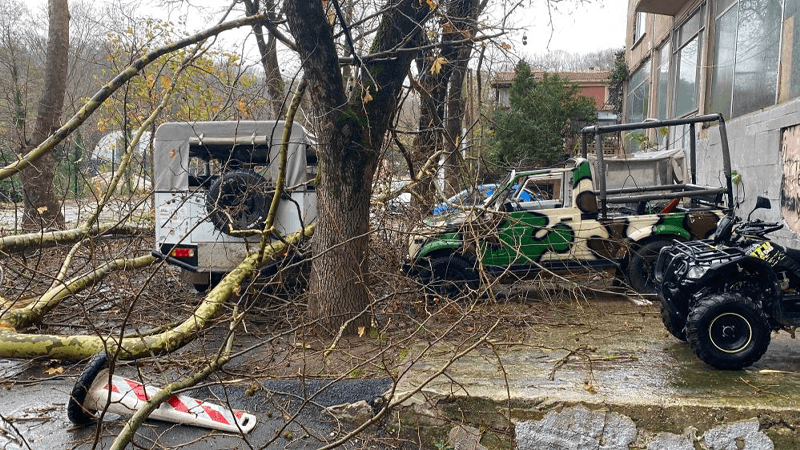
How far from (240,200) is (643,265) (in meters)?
5.01

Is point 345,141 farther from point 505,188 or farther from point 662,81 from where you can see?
point 662,81

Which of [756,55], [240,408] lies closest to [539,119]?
[756,55]

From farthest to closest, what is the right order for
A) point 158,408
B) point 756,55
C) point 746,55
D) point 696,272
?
point 746,55, point 756,55, point 696,272, point 158,408

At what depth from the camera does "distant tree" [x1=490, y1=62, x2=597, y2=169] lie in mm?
19688

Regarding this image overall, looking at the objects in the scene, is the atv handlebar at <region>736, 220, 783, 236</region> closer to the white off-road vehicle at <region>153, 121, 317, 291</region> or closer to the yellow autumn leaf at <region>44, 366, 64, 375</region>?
the white off-road vehicle at <region>153, 121, 317, 291</region>

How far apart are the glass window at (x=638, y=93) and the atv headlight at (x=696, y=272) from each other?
54.2 ft

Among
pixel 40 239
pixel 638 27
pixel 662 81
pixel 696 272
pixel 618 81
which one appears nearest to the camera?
pixel 696 272

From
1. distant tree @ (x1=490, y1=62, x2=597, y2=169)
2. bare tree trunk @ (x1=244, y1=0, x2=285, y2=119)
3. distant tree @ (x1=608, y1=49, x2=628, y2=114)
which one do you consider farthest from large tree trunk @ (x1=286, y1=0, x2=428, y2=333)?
distant tree @ (x1=608, y1=49, x2=628, y2=114)

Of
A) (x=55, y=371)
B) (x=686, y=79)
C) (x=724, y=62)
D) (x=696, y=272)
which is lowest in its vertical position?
(x=55, y=371)

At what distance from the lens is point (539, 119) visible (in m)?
20.5

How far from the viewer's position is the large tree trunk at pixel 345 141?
5473 millimetres

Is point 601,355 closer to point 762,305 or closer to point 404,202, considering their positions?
point 762,305

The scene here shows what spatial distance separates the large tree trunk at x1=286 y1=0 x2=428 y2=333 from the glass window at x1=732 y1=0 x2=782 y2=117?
6.33m

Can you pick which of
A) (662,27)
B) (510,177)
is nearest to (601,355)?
(510,177)
